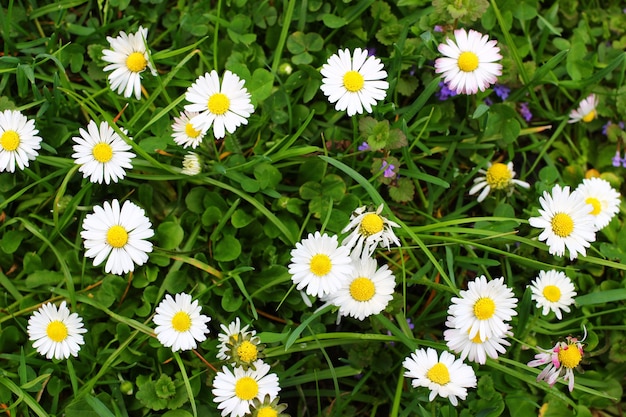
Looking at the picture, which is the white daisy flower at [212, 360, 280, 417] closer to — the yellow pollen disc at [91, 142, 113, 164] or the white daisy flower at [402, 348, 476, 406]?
the white daisy flower at [402, 348, 476, 406]

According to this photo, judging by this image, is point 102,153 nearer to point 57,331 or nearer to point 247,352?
point 57,331

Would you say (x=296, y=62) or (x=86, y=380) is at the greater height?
(x=296, y=62)

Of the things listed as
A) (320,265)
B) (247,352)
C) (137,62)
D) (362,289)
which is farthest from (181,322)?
(137,62)

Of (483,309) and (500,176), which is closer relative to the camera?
(483,309)

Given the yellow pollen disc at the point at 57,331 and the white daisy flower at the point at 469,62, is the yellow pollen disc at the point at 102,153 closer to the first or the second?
the yellow pollen disc at the point at 57,331

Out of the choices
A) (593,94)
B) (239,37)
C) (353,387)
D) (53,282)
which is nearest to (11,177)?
(53,282)

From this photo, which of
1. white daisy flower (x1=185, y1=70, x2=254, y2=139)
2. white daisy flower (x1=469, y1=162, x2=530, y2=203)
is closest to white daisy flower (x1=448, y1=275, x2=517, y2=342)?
white daisy flower (x1=469, y1=162, x2=530, y2=203)

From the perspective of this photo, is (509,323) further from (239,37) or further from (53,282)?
(53,282)

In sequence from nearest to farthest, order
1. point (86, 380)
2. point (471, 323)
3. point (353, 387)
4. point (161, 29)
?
point (471, 323) < point (86, 380) < point (353, 387) < point (161, 29)
